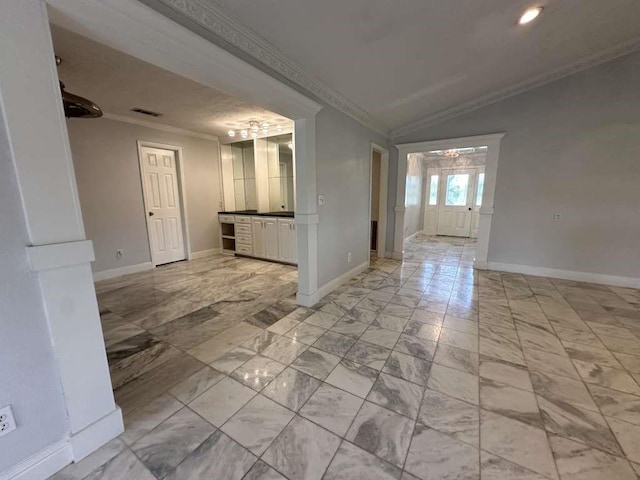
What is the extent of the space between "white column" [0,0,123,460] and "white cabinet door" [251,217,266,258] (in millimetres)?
3770

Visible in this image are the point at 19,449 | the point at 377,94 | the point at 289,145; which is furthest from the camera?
the point at 289,145

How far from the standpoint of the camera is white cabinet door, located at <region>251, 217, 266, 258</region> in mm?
5054

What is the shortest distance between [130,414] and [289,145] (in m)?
4.99

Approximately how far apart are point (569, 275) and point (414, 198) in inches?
161

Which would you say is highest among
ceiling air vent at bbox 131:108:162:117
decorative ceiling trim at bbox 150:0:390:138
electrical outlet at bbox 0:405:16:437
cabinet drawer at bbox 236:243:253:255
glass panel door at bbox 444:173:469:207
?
ceiling air vent at bbox 131:108:162:117

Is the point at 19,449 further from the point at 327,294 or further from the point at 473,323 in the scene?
the point at 473,323

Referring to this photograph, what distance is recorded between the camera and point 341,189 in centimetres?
352

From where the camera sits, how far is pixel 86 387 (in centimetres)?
129

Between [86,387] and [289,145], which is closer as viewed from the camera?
[86,387]

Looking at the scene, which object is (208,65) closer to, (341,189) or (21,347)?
(21,347)

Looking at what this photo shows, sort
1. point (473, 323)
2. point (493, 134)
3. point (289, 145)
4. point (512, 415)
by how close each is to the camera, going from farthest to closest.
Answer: point (289, 145)
point (493, 134)
point (473, 323)
point (512, 415)

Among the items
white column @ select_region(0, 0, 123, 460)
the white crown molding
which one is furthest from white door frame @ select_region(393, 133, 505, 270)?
white column @ select_region(0, 0, 123, 460)

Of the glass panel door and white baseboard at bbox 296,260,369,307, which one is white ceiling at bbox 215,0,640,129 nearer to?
white baseboard at bbox 296,260,369,307

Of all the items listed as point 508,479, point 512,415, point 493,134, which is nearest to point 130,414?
point 508,479
